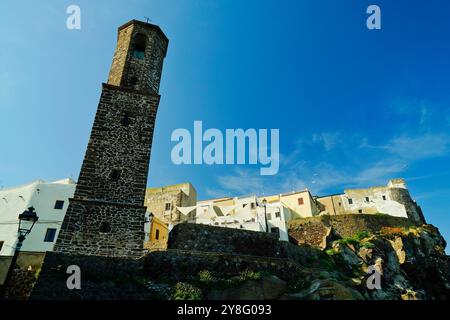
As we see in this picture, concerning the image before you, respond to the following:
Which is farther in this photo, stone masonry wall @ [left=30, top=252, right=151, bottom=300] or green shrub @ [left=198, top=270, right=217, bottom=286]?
green shrub @ [left=198, top=270, right=217, bottom=286]

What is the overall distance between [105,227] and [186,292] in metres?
4.91

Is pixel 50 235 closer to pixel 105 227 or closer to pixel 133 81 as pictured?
pixel 105 227

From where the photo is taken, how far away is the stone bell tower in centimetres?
1379

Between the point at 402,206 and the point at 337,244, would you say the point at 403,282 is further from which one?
the point at 402,206

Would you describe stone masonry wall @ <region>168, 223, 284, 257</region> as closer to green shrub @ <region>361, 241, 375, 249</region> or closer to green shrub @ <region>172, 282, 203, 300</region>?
green shrub @ <region>172, 282, 203, 300</region>

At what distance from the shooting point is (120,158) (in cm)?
1603

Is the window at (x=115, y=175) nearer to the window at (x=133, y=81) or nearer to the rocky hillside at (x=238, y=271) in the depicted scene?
the rocky hillside at (x=238, y=271)

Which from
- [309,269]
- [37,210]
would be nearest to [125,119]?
[309,269]

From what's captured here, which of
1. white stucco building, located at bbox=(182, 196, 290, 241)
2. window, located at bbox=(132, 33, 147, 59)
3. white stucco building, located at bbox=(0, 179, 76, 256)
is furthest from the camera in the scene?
white stucco building, located at bbox=(182, 196, 290, 241)

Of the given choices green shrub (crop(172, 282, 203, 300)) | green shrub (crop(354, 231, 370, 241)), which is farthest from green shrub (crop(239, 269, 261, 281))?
green shrub (crop(354, 231, 370, 241))

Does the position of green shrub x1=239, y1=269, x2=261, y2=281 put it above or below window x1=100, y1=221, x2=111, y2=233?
below

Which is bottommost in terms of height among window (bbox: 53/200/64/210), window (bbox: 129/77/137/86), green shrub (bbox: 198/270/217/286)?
green shrub (bbox: 198/270/217/286)

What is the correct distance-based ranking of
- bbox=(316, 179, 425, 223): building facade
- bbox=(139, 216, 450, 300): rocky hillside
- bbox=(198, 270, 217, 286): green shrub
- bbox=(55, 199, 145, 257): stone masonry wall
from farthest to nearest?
bbox=(316, 179, 425, 223): building facade
bbox=(198, 270, 217, 286): green shrub
bbox=(139, 216, 450, 300): rocky hillside
bbox=(55, 199, 145, 257): stone masonry wall
